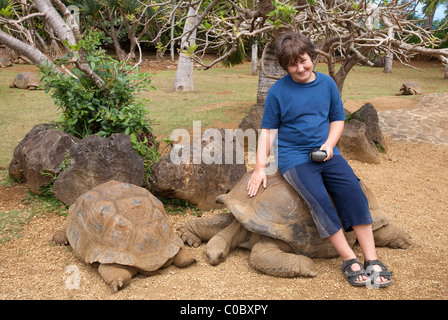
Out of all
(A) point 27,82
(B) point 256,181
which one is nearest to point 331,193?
(B) point 256,181

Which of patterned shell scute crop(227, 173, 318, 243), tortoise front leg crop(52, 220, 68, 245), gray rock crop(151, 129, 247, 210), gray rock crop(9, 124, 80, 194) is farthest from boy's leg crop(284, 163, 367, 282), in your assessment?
gray rock crop(9, 124, 80, 194)

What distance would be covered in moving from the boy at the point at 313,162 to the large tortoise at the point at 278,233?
12 centimetres

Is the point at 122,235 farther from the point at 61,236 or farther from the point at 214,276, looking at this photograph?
the point at 61,236

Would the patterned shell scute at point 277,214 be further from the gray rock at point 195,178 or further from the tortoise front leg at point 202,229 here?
the gray rock at point 195,178

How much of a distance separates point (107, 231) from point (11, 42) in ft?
10.4

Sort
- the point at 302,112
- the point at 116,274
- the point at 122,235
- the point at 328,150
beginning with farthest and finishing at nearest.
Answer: the point at 302,112, the point at 328,150, the point at 122,235, the point at 116,274

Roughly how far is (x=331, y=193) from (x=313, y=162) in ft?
0.89

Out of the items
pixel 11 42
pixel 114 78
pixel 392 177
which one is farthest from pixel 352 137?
pixel 11 42

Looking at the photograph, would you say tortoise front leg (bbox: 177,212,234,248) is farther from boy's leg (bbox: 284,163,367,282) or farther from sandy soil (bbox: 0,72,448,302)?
boy's leg (bbox: 284,163,367,282)

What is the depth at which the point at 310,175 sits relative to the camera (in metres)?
2.80

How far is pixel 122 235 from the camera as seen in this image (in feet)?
8.93

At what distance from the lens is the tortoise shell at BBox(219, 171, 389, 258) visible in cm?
285

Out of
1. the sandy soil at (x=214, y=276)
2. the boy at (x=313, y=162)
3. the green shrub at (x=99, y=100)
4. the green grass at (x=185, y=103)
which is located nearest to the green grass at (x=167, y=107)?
the green grass at (x=185, y=103)

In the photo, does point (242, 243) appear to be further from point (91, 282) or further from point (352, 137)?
point (352, 137)
